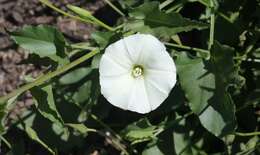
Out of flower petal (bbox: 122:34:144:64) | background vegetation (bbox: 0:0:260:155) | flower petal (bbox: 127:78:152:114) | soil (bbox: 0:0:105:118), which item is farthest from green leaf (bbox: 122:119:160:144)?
soil (bbox: 0:0:105:118)

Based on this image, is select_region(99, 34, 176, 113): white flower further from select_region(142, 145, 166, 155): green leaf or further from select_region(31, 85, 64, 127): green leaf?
select_region(142, 145, 166, 155): green leaf

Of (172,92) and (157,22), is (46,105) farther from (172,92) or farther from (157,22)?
(172,92)

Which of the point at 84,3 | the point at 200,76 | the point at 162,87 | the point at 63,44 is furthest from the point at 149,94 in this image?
the point at 84,3

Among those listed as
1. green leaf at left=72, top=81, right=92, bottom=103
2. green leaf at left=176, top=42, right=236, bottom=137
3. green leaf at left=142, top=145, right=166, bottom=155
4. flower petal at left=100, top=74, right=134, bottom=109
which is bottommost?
green leaf at left=142, top=145, right=166, bottom=155

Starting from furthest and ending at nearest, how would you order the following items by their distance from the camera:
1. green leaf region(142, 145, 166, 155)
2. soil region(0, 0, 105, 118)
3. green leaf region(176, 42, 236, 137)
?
soil region(0, 0, 105, 118), green leaf region(142, 145, 166, 155), green leaf region(176, 42, 236, 137)

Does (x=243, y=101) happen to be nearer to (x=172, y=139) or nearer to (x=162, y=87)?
(x=172, y=139)

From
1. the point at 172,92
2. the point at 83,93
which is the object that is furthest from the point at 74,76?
the point at 172,92
